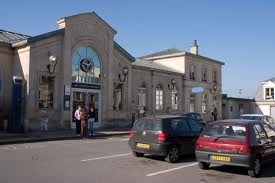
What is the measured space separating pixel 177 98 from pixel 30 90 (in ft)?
54.2

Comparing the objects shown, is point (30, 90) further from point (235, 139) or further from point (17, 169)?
point (235, 139)

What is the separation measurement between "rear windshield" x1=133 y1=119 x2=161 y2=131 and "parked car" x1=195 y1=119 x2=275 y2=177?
6.91ft

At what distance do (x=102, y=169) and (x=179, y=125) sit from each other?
12.3 ft

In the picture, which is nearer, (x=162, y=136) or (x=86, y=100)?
(x=162, y=136)

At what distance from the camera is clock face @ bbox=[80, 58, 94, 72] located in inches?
1044

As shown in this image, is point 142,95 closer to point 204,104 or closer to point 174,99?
point 174,99

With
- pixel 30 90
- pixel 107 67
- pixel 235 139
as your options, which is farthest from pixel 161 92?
pixel 235 139

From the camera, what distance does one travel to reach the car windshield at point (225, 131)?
10967 millimetres

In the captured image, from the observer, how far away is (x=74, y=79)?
85.3 feet

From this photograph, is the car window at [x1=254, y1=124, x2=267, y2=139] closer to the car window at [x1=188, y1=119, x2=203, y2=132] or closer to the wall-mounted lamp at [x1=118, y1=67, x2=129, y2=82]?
the car window at [x1=188, y1=119, x2=203, y2=132]

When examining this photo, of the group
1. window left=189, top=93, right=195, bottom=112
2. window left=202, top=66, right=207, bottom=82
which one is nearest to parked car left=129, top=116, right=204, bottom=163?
window left=189, top=93, right=195, bottom=112

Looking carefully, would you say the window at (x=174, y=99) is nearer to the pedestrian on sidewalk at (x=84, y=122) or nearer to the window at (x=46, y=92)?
the window at (x=46, y=92)

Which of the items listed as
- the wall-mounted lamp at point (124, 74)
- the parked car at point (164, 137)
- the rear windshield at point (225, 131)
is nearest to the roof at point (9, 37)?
the wall-mounted lamp at point (124, 74)

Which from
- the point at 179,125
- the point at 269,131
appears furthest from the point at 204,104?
the point at 269,131
